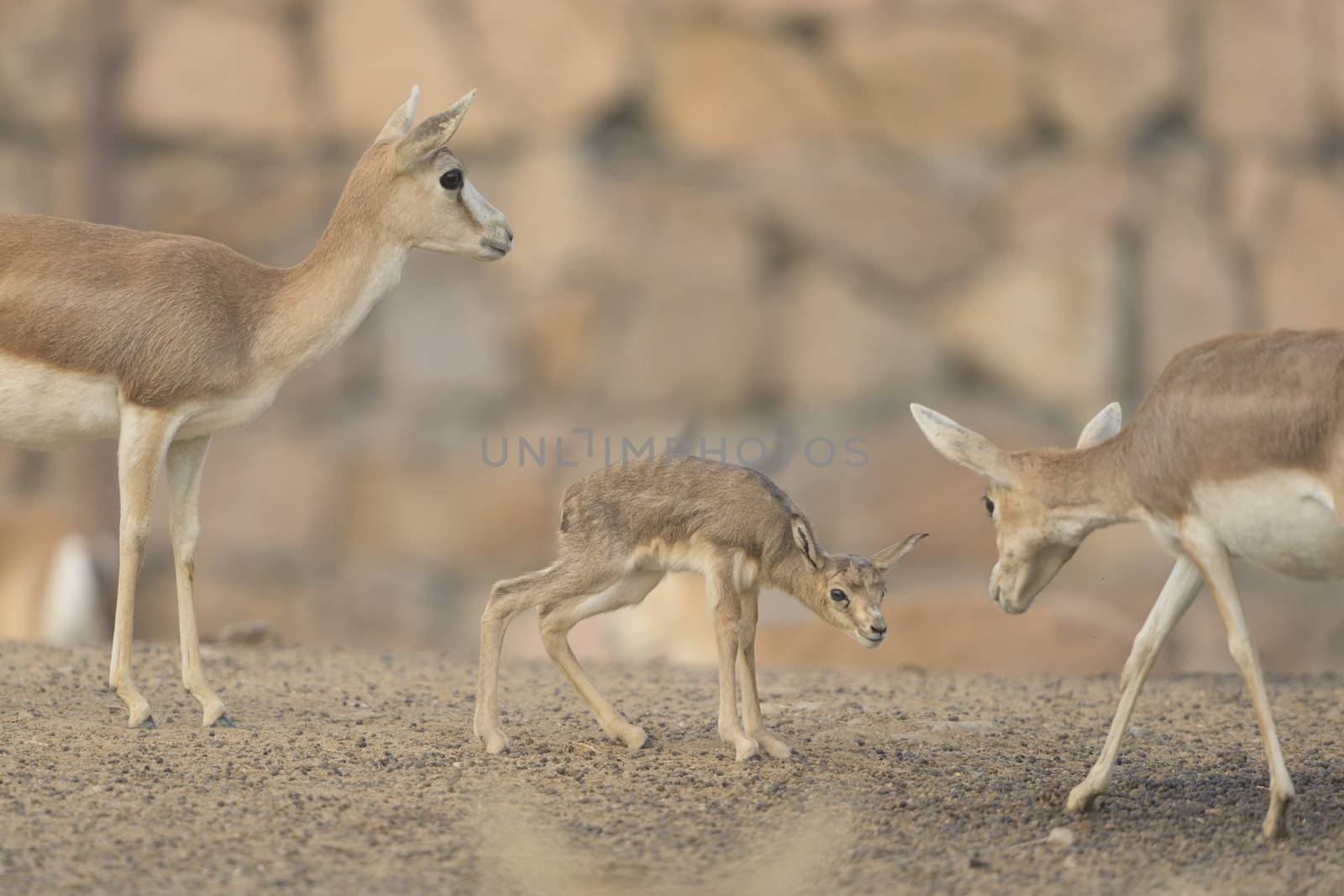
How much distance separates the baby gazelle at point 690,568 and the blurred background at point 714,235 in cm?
467

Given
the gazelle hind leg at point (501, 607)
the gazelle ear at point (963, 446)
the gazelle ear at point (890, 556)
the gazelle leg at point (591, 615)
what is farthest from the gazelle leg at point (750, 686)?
the gazelle ear at point (963, 446)

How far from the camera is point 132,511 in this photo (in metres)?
7.54

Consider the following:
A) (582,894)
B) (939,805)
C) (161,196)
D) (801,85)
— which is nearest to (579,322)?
(801,85)

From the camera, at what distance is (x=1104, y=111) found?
12367 millimetres

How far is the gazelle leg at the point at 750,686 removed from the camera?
7.19 metres

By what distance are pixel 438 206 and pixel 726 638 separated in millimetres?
2250

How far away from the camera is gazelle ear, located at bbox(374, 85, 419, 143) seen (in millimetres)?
8047

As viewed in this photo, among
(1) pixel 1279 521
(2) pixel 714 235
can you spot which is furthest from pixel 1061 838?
(2) pixel 714 235

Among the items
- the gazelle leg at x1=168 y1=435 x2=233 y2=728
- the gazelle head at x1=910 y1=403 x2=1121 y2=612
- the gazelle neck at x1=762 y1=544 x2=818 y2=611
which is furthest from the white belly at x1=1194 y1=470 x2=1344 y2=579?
the gazelle leg at x1=168 y1=435 x2=233 y2=728

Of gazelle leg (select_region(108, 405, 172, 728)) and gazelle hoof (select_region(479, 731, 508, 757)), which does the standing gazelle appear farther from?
gazelle hoof (select_region(479, 731, 508, 757))

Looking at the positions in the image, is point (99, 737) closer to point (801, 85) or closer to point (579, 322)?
point (579, 322)

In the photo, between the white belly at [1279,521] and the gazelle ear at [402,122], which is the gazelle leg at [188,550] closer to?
the gazelle ear at [402,122]

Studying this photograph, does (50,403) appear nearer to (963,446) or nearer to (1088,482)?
(963,446)

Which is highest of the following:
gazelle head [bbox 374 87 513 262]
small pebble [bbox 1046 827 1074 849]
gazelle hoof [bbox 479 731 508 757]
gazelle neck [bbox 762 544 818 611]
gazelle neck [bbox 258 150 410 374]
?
gazelle head [bbox 374 87 513 262]
